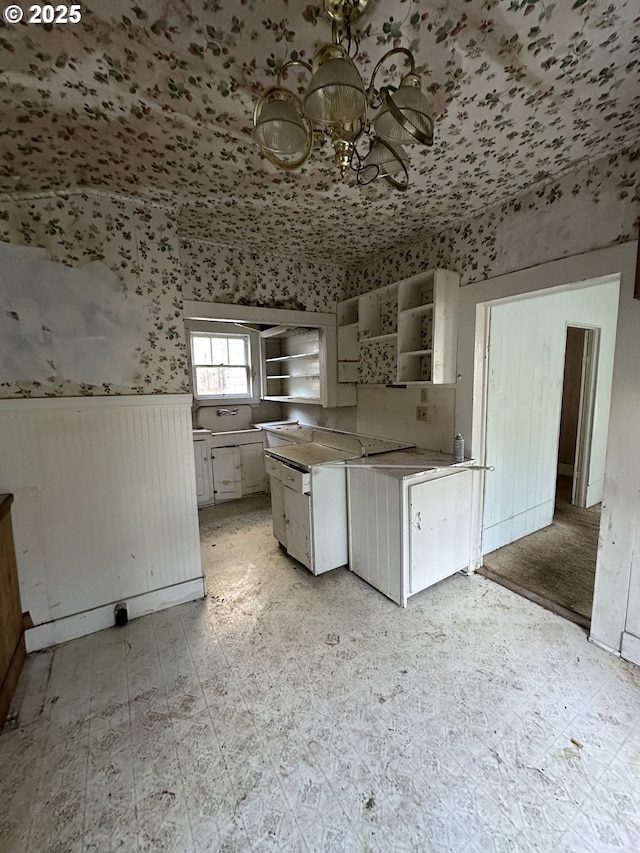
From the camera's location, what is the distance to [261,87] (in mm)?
1237

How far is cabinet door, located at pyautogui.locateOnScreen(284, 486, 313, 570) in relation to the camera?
254cm

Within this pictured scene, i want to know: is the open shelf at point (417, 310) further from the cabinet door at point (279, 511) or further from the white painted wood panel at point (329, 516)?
the cabinet door at point (279, 511)

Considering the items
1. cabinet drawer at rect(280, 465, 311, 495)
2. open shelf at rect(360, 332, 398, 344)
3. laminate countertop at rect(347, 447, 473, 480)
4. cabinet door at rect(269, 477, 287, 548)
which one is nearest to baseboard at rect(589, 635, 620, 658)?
laminate countertop at rect(347, 447, 473, 480)

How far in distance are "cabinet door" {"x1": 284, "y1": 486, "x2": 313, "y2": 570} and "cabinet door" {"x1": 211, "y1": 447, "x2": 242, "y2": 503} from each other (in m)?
1.74

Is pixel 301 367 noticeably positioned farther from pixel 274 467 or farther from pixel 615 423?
pixel 615 423

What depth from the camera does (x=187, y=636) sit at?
207 centimetres

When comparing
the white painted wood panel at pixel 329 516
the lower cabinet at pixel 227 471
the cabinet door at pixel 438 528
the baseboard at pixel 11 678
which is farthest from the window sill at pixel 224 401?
the cabinet door at pixel 438 528

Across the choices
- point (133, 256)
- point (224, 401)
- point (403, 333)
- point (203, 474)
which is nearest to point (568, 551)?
point (403, 333)

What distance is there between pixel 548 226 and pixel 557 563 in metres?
2.36

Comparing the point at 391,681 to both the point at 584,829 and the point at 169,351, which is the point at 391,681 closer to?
the point at 584,829

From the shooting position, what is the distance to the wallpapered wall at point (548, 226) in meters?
1.69

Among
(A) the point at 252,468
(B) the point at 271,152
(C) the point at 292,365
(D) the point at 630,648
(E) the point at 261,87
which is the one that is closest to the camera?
(B) the point at 271,152

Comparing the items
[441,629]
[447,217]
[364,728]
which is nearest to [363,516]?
[441,629]

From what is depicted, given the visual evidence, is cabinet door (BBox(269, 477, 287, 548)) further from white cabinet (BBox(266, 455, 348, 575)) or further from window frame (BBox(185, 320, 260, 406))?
window frame (BBox(185, 320, 260, 406))
